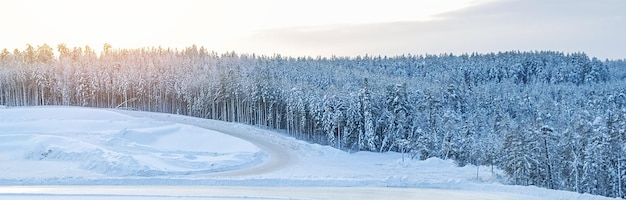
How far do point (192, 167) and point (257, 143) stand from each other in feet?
62.3

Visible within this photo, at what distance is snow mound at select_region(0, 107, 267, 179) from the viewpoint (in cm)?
4881

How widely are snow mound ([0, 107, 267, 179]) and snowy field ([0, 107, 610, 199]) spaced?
9cm

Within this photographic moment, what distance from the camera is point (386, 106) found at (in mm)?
77312

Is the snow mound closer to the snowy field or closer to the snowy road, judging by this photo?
the snowy field

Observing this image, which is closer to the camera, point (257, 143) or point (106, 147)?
point (106, 147)

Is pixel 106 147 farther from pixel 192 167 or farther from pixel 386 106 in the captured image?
pixel 386 106

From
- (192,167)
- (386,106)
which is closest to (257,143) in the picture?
(386,106)

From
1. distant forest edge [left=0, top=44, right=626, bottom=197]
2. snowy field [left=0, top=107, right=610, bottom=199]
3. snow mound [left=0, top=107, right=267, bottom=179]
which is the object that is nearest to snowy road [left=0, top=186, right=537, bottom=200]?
snowy field [left=0, top=107, right=610, bottom=199]

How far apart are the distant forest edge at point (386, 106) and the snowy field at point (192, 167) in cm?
410

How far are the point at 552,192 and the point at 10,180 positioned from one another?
32418 millimetres

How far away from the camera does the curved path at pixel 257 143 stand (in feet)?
171

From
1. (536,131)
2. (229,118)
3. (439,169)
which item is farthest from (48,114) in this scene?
(536,131)

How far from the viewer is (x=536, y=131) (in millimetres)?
49688

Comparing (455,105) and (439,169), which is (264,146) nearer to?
(439,169)
